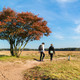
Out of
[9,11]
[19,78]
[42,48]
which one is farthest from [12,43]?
[19,78]

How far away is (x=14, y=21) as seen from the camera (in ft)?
41.6

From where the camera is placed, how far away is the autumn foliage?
1221 centimetres

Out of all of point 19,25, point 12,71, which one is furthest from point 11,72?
point 19,25

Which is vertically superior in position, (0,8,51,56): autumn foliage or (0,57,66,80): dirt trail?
(0,8,51,56): autumn foliage

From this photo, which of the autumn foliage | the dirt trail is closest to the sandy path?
the dirt trail

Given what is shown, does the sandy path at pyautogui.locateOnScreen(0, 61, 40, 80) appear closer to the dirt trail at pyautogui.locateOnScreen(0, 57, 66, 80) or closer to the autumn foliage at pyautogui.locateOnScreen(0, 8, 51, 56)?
the dirt trail at pyautogui.locateOnScreen(0, 57, 66, 80)

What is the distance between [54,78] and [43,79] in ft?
1.65

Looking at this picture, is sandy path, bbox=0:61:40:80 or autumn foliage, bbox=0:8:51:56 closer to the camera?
sandy path, bbox=0:61:40:80

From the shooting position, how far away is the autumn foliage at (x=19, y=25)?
1221 centimetres

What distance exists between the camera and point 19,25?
12.7 meters

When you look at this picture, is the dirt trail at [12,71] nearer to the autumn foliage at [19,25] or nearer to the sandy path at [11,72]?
the sandy path at [11,72]

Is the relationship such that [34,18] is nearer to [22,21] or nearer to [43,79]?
[22,21]

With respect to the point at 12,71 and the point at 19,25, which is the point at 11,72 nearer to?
the point at 12,71

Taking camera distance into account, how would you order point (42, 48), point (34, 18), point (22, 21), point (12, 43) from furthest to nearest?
1. point (12, 43)
2. point (34, 18)
3. point (22, 21)
4. point (42, 48)
